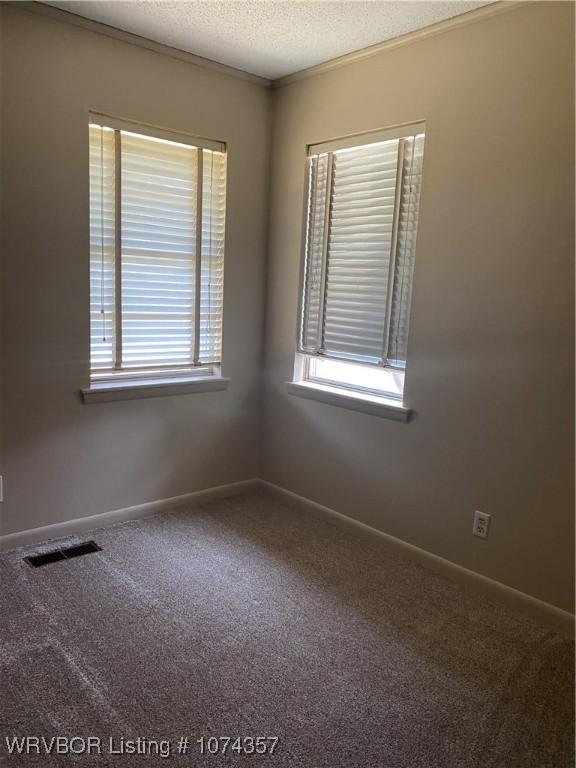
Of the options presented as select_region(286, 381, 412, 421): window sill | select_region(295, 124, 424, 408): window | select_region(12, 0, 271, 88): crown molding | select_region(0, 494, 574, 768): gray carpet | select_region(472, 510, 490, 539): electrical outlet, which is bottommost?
select_region(0, 494, 574, 768): gray carpet

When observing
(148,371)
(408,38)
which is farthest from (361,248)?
(148,371)

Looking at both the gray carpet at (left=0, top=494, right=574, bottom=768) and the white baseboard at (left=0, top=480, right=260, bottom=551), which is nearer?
Result: the gray carpet at (left=0, top=494, right=574, bottom=768)

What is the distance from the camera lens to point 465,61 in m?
2.53

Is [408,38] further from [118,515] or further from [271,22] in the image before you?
[118,515]

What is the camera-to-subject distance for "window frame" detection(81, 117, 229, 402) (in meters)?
2.95

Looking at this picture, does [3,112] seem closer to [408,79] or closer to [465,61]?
[408,79]

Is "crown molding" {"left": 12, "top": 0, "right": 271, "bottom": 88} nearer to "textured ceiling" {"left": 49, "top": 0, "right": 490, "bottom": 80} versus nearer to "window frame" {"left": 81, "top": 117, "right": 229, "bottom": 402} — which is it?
"textured ceiling" {"left": 49, "top": 0, "right": 490, "bottom": 80}

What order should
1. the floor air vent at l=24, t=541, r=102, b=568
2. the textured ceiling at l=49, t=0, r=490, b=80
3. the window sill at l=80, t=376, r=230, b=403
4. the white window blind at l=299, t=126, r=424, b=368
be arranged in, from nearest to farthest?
the textured ceiling at l=49, t=0, r=490, b=80 < the floor air vent at l=24, t=541, r=102, b=568 < the white window blind at l=299, t=126, r=424, b=368 < the window sill at l=80, t=376, r=230, b=403

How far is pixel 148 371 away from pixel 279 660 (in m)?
1.71

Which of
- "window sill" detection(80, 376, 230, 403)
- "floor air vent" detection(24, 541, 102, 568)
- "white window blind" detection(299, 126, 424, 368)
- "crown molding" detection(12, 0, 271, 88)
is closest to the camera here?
"crown molding" detection(12, 0, 271, 88)

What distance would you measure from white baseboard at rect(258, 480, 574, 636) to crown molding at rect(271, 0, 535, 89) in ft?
7.69

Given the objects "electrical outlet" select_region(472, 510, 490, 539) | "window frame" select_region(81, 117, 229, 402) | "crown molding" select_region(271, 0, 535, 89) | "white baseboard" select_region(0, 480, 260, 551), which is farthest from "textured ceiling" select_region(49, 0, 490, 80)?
"white baseboard" select_region(0, 480, 260, 551)

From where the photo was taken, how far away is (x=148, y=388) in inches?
126

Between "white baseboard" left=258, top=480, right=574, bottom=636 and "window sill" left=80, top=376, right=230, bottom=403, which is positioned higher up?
"window sill" left=80, top=376, right=230, bottom=403
